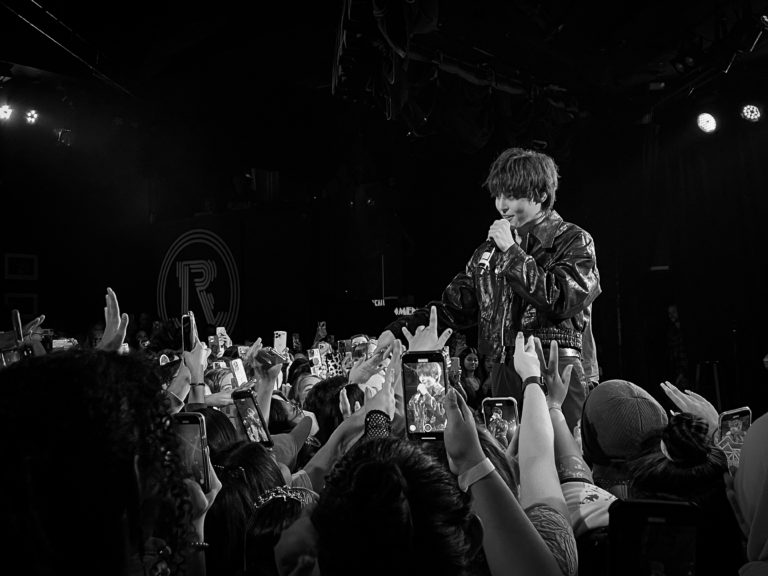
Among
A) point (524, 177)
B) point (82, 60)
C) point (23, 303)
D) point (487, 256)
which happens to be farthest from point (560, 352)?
point (23, 303)

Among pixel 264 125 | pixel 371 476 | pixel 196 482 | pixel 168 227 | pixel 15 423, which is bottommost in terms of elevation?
pixel 196 482

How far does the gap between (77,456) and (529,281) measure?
216cm

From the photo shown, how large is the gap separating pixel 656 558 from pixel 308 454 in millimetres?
1949

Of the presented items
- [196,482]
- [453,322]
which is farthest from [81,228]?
[196,482]

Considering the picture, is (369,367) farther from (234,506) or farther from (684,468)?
(684,468)

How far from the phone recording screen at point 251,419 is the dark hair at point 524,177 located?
4.71ft

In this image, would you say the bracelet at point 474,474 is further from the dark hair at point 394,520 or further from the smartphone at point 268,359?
the smartphone at point 268,359

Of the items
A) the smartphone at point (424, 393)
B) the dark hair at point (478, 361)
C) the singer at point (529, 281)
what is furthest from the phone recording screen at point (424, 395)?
the dark hair at point (478, 361)

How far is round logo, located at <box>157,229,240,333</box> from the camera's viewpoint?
38.0ft

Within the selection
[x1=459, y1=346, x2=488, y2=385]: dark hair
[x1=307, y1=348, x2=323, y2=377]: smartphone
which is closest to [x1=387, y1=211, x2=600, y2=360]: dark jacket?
[x1=307, y1=348, x2=323, y2=377]: smartphone

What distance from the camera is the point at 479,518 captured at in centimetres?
113

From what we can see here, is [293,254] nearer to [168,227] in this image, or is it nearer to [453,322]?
[168,227]

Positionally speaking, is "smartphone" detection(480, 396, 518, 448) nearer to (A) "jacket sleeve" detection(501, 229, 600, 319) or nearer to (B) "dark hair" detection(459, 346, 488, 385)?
(A) "jacket sleeve" detection(501, 229, 600, 319)

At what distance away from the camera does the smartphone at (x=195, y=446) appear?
1.61 m
